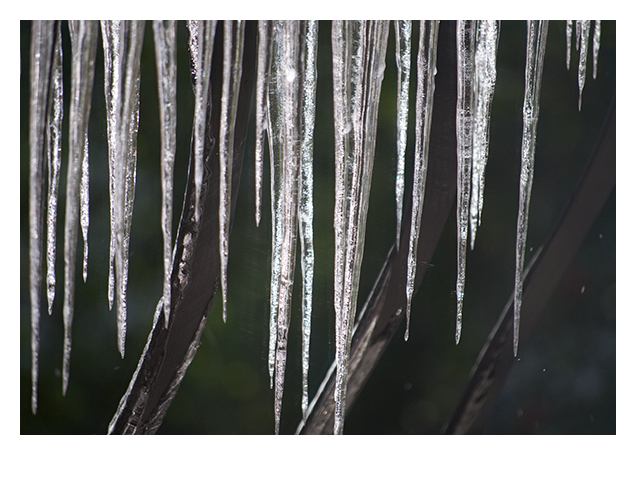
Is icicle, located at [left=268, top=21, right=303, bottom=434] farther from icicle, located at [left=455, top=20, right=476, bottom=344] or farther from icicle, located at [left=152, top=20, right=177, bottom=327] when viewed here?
icicle, located at [left=455, top=20, right=476, bottom=344]

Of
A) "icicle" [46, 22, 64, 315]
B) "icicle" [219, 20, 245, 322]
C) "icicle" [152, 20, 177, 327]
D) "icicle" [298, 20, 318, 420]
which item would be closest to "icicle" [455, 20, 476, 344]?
"icicle" [298, 20, 318, 420]

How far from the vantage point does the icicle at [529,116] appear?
112cm

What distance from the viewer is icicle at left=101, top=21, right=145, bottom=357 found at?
110 centimetres

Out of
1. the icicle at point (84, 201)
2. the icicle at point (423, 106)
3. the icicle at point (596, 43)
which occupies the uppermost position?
the icicle at point (596, 43)

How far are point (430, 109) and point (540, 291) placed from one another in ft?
1.59

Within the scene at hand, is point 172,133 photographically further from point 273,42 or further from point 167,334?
point 167,334

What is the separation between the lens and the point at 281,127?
111 centimetres

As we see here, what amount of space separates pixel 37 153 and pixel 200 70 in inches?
16.0

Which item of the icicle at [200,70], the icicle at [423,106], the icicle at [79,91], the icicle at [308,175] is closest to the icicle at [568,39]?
the icicle at [423,106]

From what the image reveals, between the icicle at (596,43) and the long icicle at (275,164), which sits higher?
the icicle at (596,43)

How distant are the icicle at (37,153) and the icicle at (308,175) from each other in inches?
22.3

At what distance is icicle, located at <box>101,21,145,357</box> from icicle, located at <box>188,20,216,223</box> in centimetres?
12

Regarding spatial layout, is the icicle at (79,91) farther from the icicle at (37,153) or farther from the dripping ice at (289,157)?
the dripping ice at (289,157)

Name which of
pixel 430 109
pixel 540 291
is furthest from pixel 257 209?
pixel 540 291
